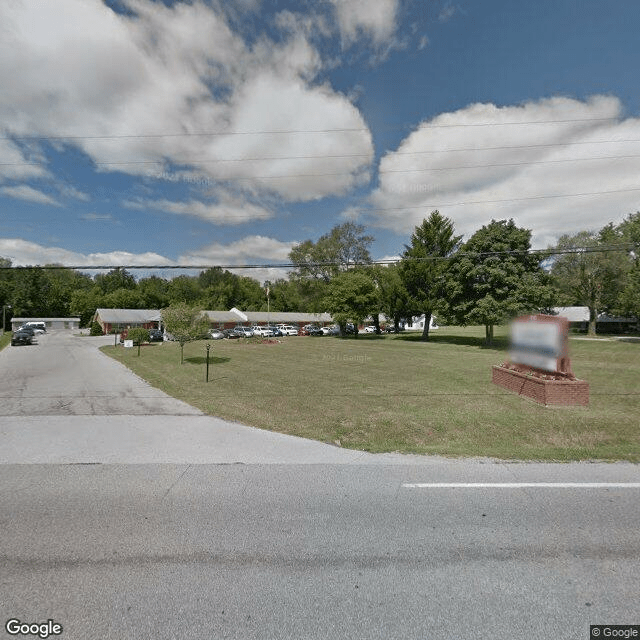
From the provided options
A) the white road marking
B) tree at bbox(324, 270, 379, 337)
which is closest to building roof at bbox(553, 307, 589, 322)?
tree at bbox(324, 270, 379, 337)

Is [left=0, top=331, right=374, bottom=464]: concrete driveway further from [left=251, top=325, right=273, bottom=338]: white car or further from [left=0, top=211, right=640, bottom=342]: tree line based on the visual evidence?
[left=251, top=325, right=273, bottom=338]: white car

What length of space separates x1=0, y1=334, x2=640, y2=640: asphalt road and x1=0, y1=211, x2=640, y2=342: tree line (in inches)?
304

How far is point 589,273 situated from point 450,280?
2389 cm

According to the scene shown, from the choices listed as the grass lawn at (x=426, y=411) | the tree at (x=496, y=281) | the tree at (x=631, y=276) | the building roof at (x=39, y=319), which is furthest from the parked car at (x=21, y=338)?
the tree at (x=631, y=276)

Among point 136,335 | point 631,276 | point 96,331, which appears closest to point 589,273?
point 631,276

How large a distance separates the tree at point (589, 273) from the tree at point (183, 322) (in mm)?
40939

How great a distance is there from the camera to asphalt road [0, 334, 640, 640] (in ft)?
8.65

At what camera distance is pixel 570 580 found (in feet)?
9.77

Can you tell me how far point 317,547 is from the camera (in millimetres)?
3441

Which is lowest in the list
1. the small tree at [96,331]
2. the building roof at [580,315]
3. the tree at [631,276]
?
the small tree at [96,331]

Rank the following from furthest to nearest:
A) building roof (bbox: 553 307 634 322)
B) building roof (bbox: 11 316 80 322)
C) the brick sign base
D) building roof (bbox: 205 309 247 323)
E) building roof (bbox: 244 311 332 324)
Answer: building roof (bbox: 11 316 80 322)
building roof (bbox: 244 311 332 324)
building roof (bbox: 205 309 247 323)
building roof (bbox: 553 307 634 322)
the brick sign base

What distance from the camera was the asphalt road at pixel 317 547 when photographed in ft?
8.65

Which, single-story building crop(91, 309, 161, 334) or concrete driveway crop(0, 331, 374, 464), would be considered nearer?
concrete driveway crop(0, 331, 374, 464)

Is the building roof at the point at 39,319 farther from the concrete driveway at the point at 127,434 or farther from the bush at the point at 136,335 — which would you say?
the concrete driveway at the point at 127,434
